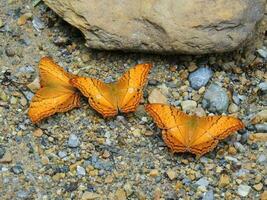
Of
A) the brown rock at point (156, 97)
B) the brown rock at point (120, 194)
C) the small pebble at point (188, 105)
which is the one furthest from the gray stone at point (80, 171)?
the small pebble at point (188, 105)

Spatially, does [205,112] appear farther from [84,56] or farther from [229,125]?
[84,56]

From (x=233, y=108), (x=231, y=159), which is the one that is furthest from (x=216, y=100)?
(x=231, y=159)

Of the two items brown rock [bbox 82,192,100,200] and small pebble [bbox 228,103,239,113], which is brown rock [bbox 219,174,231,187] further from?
brown rock [bbox 82,192,100,200]

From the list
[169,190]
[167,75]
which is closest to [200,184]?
[169,190]

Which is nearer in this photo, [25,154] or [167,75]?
[25,154]

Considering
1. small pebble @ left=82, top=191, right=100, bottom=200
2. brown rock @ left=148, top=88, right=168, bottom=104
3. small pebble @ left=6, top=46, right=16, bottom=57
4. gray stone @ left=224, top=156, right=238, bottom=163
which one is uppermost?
small pebble @ left=6, top=46, right=16, bottom=57

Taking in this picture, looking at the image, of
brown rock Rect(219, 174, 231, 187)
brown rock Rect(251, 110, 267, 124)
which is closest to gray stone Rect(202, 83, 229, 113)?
brown rock Rect(251, 110, 267, 124)
